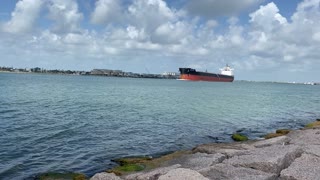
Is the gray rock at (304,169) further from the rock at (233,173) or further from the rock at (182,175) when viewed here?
the rock at (182,175)

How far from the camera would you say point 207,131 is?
29719mm

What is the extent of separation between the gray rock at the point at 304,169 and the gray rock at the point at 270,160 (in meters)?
0.30

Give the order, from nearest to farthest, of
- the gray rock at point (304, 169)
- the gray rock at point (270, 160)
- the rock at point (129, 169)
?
the gray rock at point (304, 169), the gray rock at point (270, 160), the rock at point (129, 169)

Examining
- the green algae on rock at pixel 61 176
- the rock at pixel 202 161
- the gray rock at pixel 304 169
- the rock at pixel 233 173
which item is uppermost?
the gray rock at pixel 304 169

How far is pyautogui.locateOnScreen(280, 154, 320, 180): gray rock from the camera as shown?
11.3 metres

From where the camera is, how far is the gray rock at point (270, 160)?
40.5 feet

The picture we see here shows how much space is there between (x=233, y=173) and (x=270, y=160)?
1641 mm

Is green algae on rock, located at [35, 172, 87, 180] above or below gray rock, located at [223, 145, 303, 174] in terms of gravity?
below

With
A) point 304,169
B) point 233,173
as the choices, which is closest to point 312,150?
point 304,169

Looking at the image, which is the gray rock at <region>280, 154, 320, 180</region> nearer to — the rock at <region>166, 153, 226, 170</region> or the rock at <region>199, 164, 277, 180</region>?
the rock at <region>199, 164, 277, 180</region>

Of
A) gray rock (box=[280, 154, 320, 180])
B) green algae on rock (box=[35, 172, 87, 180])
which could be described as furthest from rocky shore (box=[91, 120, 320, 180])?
green algae on rock (box=[35, 172, 87, 180])

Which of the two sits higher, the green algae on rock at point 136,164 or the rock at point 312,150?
the rock at point 312,150

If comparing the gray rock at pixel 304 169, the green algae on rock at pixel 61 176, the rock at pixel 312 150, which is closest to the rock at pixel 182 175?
the gray rock at pixel 304 169

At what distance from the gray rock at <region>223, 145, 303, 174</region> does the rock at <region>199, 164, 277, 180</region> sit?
0.50 metres
